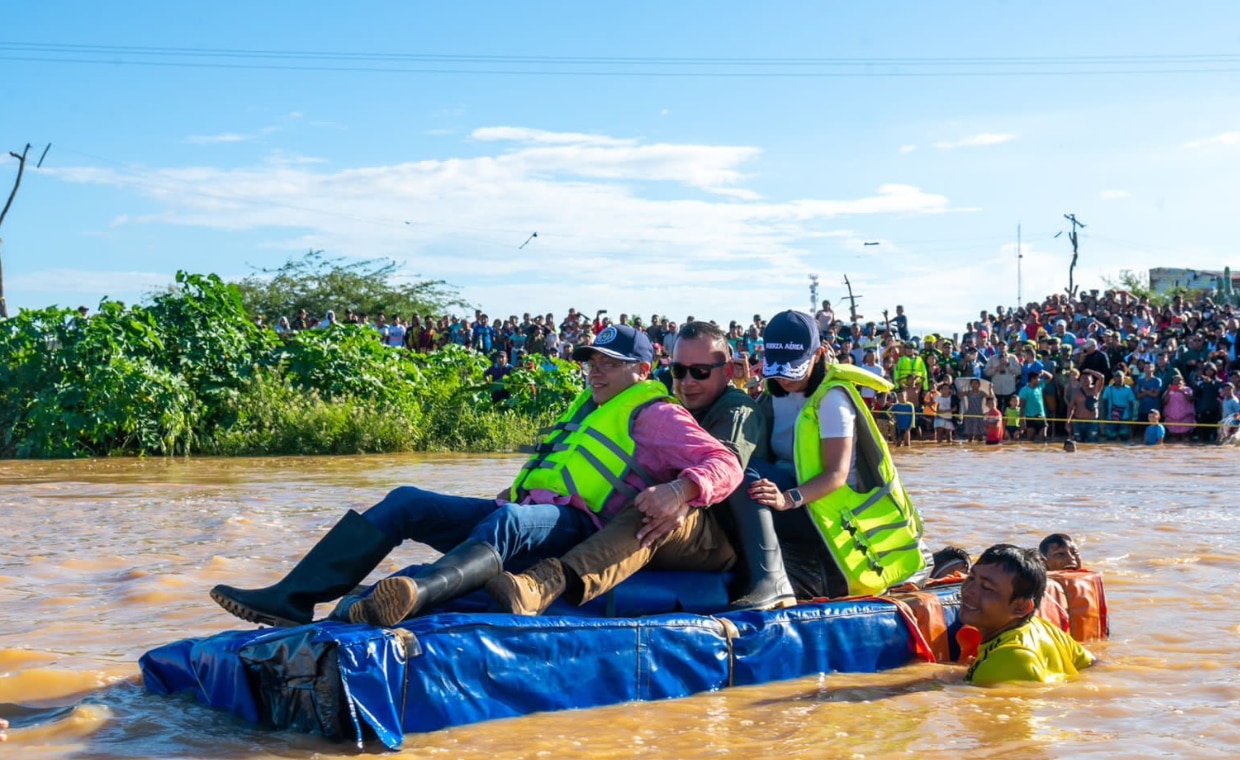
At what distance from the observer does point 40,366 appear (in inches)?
750

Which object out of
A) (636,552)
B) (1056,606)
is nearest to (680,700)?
(636,552)

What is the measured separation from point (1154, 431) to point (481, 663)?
19605 mm

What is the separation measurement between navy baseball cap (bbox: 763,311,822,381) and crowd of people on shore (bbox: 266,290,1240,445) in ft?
50.7

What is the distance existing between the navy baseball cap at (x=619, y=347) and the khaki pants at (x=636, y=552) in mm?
674

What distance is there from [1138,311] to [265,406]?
16606 mm

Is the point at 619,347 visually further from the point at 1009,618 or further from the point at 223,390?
the point at 223,390

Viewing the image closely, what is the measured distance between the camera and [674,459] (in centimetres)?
547

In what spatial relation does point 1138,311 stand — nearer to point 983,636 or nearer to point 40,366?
point 40,366

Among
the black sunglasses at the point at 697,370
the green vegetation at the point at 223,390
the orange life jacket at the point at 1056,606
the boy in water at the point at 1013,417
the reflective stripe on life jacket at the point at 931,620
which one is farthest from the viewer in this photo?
the boy in water at the point at 1013,417

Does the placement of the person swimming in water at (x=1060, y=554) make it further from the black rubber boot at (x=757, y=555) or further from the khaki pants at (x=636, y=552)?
the khaki pants at (x=636, y=552)

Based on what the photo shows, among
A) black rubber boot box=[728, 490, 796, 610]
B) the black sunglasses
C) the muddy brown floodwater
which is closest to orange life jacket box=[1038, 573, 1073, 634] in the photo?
the muddy brown floodwater

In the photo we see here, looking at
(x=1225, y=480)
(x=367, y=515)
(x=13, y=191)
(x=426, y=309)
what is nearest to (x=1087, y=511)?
(x=1225, y=480)

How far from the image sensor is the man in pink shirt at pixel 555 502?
514 centimetres

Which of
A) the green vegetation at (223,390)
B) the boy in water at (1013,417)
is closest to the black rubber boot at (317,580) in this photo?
the green vegetation at (223,390)
